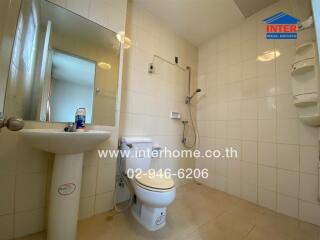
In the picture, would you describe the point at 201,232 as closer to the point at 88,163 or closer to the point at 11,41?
the point at 88,163

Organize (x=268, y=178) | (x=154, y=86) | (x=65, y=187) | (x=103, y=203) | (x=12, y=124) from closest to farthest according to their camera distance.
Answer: (x=12, y=124)
(x=65, y=187)
(x=103, y=203)
(x=268, y=178)
(x=154, y=86)

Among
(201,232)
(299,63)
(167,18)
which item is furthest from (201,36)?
(201,232)

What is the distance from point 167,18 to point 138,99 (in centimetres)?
117

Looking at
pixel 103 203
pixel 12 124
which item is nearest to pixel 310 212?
pixel 103 203

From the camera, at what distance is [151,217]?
1220 mm

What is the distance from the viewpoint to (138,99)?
5.79 ft

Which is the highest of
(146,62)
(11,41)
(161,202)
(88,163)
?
(146,62)

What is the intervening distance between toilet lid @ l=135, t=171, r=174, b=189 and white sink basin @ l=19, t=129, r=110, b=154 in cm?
54

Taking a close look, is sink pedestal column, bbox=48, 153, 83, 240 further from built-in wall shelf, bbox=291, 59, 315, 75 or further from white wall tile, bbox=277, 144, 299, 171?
built-in wall shelf, bbox=291, 59, 315, 75

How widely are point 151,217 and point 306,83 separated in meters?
1.83

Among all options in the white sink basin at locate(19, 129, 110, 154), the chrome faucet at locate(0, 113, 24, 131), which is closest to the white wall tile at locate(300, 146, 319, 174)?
the white sink basin at locate(19, 129, 110, 154)

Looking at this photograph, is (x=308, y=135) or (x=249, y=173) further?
(x=249, y=173)

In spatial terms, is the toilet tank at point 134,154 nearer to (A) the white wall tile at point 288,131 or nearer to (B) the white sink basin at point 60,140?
(B) the white sink basin at point 60,140

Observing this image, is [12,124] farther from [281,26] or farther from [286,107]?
[281,26]
